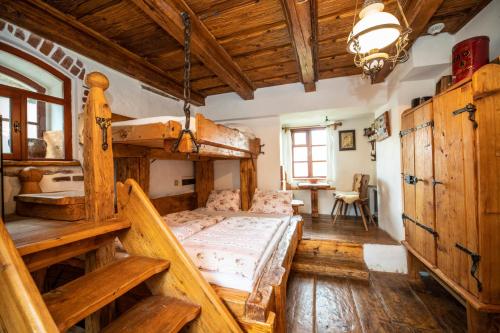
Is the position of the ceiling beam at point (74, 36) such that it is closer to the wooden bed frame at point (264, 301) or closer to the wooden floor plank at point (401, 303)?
the wooden bed frame at point (264, 301)

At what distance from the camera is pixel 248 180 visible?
10.1 ft

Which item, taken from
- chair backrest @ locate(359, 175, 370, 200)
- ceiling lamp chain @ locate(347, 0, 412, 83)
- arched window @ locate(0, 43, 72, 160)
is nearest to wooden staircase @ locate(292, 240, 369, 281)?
chair backrest @ locate(359, 175, 370, 200)

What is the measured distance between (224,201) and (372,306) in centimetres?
206

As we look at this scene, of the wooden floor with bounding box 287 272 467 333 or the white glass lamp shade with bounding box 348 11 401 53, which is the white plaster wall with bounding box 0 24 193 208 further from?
the white glass lamp shade with bounding box 348 11 401 53

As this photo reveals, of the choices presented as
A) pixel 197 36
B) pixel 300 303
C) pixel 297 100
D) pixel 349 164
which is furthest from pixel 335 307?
pixel 349 164

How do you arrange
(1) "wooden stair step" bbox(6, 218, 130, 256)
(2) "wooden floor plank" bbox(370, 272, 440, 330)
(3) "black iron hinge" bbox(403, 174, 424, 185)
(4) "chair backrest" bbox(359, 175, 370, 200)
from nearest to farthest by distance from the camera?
1. (1) "wooden stair step" bbox(6, 218, 130, 256)
2. (2) "wooden floor plank" bbox(370, 272, 440, 330)
3. (3) "black iron hinge" bbox(403, 174, 424, 185)
4. (4) "chair backrest" bbox(359, 175, 370, 200)

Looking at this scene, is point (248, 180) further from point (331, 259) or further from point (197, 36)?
point (197, 36)

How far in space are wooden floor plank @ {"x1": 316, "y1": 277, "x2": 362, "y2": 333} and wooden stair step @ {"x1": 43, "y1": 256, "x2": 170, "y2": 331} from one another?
1393 millimetres

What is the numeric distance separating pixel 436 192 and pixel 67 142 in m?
3.20

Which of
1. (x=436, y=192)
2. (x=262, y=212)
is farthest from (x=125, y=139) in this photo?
(x=436, y=192)

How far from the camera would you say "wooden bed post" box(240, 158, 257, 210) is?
10.0 feet

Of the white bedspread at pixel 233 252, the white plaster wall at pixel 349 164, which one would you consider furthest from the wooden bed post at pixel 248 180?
the white plaster wall at pixel 349 164

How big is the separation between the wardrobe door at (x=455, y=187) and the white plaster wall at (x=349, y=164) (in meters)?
2.44

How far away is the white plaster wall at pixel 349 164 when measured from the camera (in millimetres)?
3926
